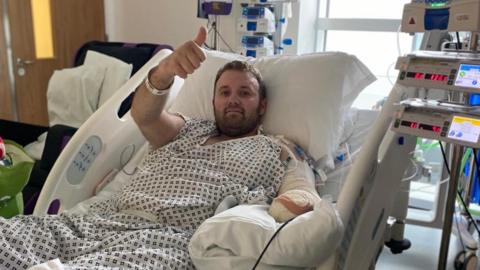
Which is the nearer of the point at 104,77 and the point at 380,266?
the point at 380,266

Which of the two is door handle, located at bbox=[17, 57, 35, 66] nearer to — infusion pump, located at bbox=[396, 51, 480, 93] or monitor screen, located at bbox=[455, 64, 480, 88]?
infusion pump, located at bbox=[396, 51, 480, 93]

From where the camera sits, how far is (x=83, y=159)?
154 centimetres

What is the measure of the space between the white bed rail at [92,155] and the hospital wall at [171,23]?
1105 millimetres

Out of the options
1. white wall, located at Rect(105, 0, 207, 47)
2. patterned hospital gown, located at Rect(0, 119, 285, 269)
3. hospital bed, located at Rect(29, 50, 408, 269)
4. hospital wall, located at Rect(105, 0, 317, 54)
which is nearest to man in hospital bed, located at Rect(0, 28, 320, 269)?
patterned hospital gown, located at Rect(0, 119, 285, 269)

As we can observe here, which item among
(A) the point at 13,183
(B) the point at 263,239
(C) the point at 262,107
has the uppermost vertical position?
(C) the point at 262,107

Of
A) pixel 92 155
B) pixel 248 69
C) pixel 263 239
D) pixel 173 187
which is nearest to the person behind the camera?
A: pixel 263 239

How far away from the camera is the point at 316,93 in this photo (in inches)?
66.5

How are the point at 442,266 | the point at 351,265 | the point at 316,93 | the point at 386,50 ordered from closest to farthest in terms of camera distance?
the point at 351,265, the point at 442,266, the point at 316,93, the point at 386,50

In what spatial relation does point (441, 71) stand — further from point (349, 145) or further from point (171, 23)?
point (171, 23)

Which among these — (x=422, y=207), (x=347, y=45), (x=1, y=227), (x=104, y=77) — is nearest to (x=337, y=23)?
(x=347, y=45)

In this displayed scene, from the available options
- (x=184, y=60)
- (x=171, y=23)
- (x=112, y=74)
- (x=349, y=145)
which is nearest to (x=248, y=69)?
(x=184, y=60)

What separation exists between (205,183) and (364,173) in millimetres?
474

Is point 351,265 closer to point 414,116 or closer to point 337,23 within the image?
point 414,116

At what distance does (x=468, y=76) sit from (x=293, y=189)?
0.57m
